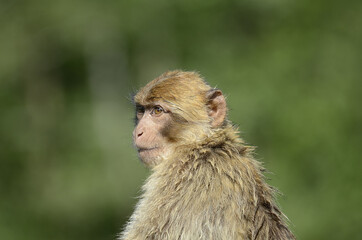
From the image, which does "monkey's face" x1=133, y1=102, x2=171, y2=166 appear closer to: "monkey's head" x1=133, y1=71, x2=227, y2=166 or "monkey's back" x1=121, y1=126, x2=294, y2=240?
"monkey's head" x1=133, y1=71, x2=227, y2=166

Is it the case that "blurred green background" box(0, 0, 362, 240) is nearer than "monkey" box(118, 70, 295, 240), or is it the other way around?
"monkey" box(118, 70, 295, 240)

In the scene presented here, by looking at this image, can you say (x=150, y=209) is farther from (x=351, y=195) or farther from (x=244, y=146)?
(x=351, y=195)

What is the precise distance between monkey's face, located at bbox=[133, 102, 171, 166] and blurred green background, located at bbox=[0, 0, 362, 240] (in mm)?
11142

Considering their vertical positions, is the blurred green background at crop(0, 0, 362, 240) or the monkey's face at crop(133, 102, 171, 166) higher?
the blurred green background at crop(0, 0, 362, 240)

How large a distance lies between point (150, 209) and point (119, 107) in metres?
14.4

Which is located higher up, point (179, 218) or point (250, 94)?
point (250, 94)

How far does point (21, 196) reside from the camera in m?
22.5

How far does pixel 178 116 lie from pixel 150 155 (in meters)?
0.39

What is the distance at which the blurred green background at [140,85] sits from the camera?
19875 millimetres

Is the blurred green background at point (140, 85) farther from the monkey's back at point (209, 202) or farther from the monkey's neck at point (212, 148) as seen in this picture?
the monkey's back at point (209, 202)

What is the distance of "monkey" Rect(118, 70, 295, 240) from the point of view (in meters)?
6.82

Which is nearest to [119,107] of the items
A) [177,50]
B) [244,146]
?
[177,50]

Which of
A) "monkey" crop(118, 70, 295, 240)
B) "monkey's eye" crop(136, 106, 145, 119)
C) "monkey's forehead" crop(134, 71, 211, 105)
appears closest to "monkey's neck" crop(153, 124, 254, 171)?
"monkey" crop(118, 70, 295, 240)

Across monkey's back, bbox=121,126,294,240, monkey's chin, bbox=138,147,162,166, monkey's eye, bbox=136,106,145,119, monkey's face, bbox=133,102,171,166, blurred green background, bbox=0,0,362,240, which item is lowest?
monkey's back, bbox=121,126,294,240
